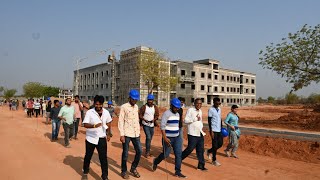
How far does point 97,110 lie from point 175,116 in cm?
179

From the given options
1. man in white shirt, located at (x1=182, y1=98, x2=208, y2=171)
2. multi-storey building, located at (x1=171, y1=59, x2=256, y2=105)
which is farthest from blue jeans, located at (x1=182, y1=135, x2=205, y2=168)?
multi-storey building, located at (x1=171, y1=59, x2=256, y2=105)

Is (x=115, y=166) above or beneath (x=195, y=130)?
beneath

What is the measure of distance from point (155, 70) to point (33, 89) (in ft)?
189

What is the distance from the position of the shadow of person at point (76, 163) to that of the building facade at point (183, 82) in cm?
3917

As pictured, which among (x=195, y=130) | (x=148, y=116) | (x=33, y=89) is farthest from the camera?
(x=33, y=89)

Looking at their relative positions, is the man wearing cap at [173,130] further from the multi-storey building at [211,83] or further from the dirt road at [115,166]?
the multi-storey building at [211,83]

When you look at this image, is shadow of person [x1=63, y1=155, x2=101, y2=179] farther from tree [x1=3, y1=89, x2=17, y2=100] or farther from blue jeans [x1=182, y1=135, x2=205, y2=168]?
tree [x1=3, y1=89, x2=17, y2=100]

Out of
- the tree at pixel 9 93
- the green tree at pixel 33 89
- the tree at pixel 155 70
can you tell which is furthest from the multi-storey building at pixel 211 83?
the tree at pixel 9 93

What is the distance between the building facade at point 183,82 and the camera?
2096 inches

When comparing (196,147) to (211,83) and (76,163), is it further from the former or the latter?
(211,83)

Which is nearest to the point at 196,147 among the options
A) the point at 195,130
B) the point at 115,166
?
the point at 195,130

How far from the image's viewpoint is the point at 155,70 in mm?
37094

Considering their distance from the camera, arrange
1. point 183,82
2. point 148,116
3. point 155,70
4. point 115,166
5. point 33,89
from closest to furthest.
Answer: point 115,166 < point 148,116 < point 155,70 < point 183,82 < point 33,89

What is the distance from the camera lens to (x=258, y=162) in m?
8.70
